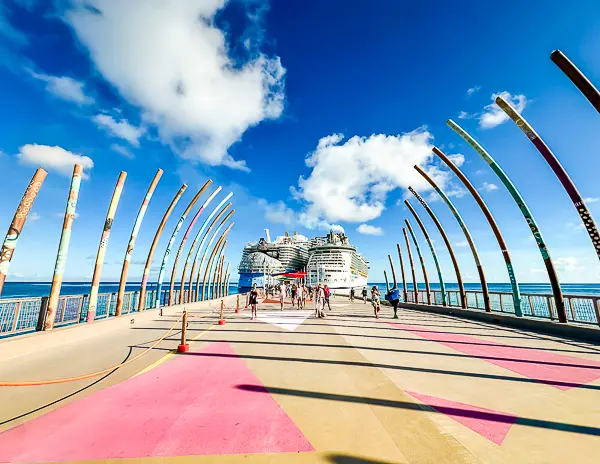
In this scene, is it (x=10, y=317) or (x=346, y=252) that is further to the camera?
(x=346, y=252)

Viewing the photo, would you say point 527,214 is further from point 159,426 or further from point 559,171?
point 159,426

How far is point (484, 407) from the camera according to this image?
3854mm

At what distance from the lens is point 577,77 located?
696 cm

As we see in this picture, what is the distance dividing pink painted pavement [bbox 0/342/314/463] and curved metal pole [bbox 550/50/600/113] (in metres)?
10.0

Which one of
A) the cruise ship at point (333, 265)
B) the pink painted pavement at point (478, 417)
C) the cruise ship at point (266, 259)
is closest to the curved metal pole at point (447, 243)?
the pink painted pavement at point (478, 417)

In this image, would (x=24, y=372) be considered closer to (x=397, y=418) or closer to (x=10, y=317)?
(x=10, y=317)

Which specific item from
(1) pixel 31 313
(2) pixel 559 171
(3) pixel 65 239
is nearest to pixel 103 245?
(3) pixel 65 239

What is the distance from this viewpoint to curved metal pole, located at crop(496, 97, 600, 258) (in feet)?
26.2

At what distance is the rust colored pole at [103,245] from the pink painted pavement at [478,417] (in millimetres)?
11107

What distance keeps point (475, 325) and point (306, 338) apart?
765 centimetres

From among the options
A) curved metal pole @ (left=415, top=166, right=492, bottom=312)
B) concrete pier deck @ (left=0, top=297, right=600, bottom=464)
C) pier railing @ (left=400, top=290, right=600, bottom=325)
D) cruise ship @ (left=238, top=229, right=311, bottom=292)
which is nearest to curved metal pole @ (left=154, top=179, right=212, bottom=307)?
concrete pier deck @ (left=0, top=297, right=600, bottom=464)

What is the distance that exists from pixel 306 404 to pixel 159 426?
1.95m

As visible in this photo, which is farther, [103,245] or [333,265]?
[333,265]

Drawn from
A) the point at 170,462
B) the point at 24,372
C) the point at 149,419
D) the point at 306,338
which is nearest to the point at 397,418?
the point at 170,462
